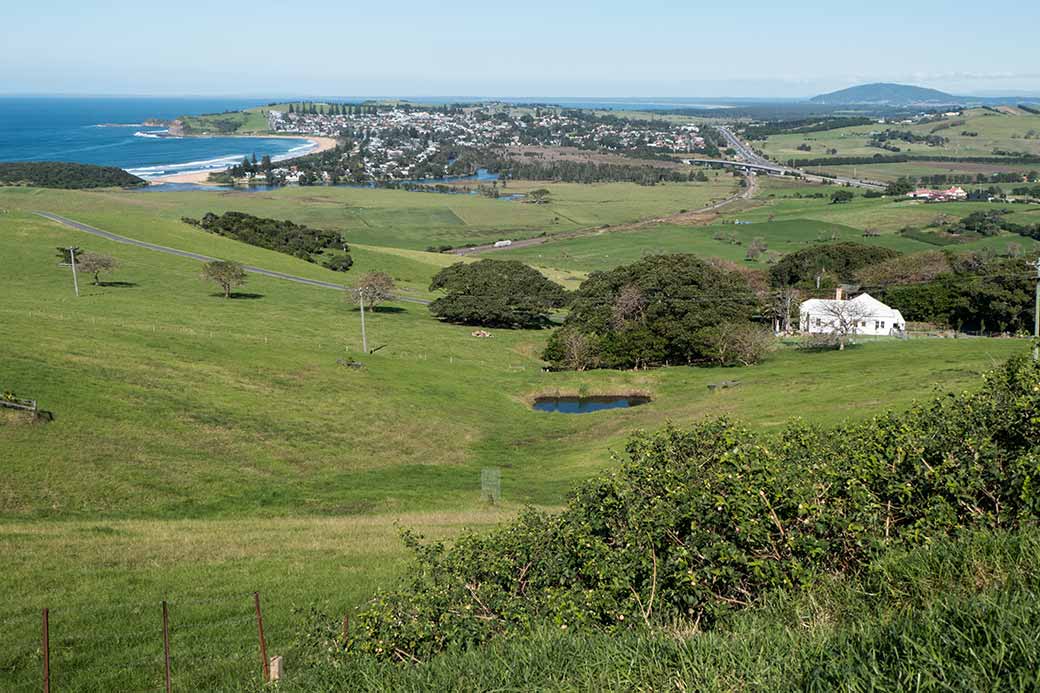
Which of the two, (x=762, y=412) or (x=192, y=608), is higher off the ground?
(x=192, y=608)

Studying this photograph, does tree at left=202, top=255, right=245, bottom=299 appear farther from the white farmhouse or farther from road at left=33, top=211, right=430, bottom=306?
the white farmhouse

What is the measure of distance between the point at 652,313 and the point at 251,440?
41592 millimetres

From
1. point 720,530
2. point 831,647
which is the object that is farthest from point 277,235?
point 831,647

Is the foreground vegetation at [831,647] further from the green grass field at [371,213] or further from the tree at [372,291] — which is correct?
the green grass field at [371,213]

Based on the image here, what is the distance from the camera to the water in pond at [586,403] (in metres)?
59.6

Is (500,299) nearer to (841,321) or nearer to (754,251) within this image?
(841,321)

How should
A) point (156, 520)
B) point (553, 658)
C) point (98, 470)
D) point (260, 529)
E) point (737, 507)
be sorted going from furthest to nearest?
point (98, 470) → point (156, 520) → point (260, 529) → point (737, 507) → point (553, 658)

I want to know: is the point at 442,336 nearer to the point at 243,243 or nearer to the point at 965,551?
the point at 243,243

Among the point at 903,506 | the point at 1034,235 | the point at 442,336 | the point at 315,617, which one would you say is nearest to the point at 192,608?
the point at 315,617

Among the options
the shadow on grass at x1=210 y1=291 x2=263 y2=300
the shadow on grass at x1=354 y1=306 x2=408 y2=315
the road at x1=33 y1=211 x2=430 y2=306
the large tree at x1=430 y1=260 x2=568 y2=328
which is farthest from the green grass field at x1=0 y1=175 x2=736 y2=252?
the shadow on grass at x1=210 y1=291 x2=263 y2=300

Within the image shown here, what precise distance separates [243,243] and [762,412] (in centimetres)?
9485

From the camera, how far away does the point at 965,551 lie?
9406mm

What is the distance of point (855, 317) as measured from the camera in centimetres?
7688

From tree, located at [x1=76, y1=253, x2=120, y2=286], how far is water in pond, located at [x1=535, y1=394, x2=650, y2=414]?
50363 millimetres
